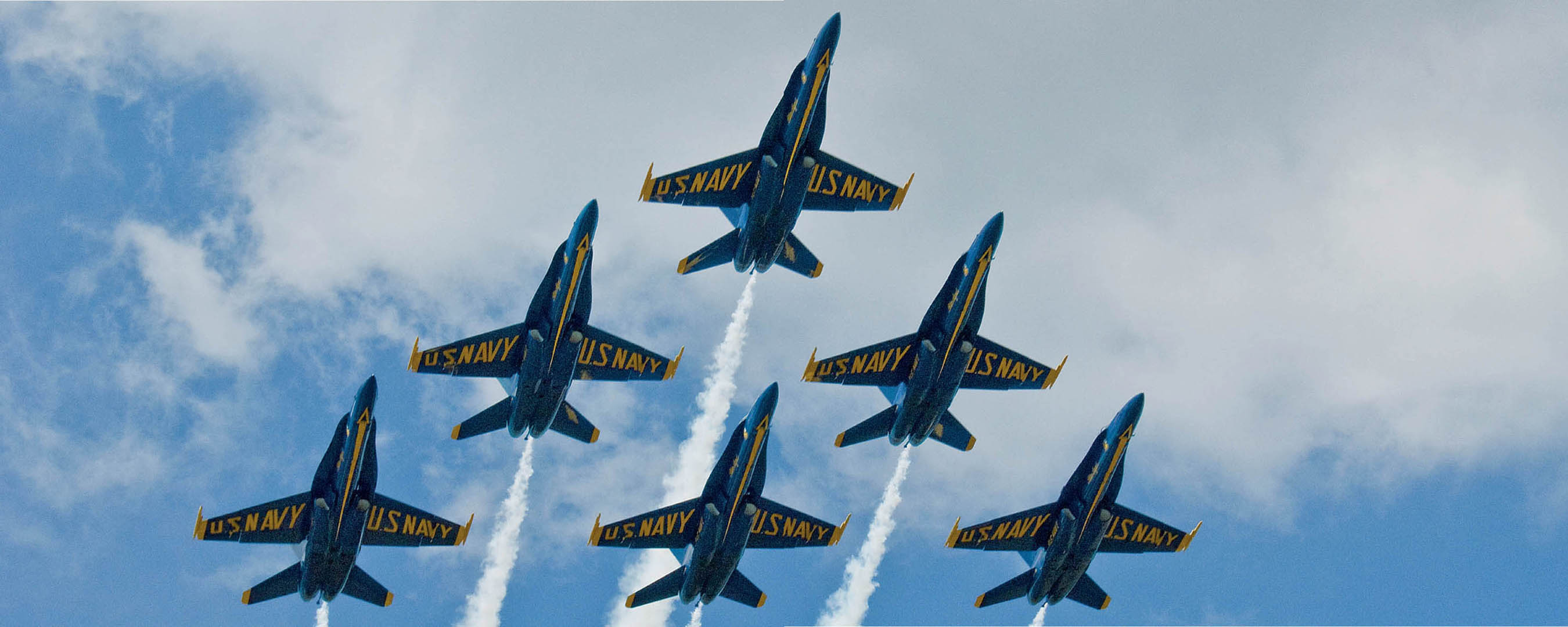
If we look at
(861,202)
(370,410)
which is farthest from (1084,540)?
(370,410)

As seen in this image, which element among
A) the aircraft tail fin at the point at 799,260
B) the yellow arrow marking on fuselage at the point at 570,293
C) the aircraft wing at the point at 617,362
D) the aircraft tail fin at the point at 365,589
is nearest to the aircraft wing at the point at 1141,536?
the aircraft tail fin at the point at 799,260

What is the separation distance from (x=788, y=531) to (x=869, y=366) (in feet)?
34.4

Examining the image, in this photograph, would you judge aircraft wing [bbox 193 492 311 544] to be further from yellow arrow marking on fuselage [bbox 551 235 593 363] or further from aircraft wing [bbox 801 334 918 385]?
aircraft wing [bbox 801 334 918 385]

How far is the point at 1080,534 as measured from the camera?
79.1 meters

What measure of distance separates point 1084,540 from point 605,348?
28.0 meters

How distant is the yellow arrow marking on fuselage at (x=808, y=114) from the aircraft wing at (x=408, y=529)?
82.5 ft

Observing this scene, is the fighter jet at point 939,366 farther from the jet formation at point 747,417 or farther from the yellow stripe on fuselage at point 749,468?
the yellow stripe on fuselage at point 749,468

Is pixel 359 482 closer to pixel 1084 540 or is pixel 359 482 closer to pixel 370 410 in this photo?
pixel 370 410

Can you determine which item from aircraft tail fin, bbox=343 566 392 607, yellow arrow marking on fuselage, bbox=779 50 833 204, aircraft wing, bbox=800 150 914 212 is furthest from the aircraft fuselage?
aircraft tail fin, bbox=343 566 392 607

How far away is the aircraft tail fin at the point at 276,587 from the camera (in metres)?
74.8

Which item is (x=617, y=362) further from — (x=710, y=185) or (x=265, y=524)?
(x=265, y=524)

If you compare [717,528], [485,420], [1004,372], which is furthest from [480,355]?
[1004,372]

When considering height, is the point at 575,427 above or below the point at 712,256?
below

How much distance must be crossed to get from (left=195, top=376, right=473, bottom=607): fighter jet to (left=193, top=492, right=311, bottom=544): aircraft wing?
3 centimetres
